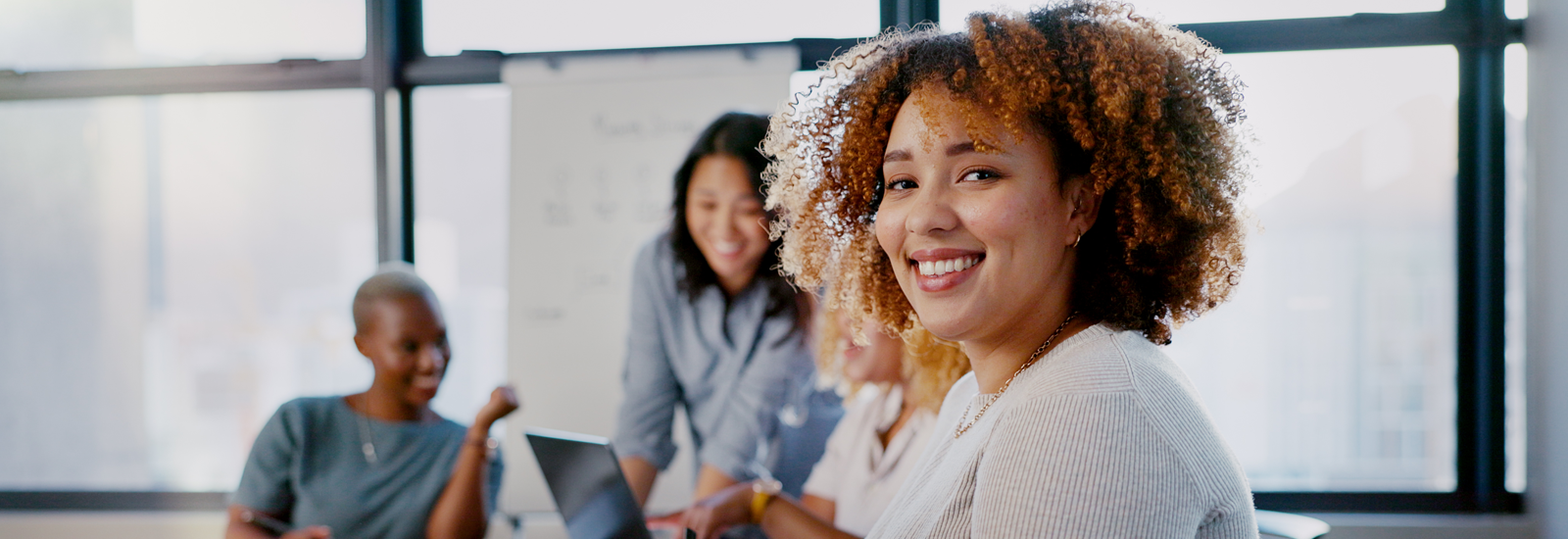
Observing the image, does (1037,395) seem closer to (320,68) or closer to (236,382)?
(320,68)

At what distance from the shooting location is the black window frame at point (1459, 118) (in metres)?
2.82

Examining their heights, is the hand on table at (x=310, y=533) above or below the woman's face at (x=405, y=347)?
below

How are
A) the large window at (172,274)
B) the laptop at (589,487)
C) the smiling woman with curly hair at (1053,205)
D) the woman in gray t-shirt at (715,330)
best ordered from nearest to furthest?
the smiling woman with curly hair at (1053,205)
the laptop at (589,487)
the woman in gray t-shirt at (715,330)
the large window at (172,274)

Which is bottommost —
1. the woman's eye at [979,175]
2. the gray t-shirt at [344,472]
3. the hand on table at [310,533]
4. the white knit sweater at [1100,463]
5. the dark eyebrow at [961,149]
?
the hand on table at [310,533]

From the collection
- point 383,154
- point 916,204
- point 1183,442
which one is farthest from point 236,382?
point 1183,442

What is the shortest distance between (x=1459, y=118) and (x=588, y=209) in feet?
9.16

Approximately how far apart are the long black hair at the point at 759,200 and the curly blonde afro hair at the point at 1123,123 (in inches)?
63.7

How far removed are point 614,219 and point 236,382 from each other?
166cm

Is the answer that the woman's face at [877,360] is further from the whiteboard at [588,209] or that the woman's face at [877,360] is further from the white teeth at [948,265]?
the white teeth at [948,265]

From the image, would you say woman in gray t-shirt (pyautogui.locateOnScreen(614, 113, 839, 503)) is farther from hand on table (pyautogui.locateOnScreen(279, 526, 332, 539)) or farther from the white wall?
the white wall

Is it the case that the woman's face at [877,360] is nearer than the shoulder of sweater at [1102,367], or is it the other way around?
the shoulder of sweater at [1102,367]

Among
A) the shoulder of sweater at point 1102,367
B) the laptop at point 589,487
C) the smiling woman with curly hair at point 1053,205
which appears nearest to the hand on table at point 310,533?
the laptop at point 589,487

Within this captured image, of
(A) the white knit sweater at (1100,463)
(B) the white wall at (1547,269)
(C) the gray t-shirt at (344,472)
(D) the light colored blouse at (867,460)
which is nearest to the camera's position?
(A) the white knit sweater at (1100,463)

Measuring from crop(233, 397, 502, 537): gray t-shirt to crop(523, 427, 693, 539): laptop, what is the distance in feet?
1.80
